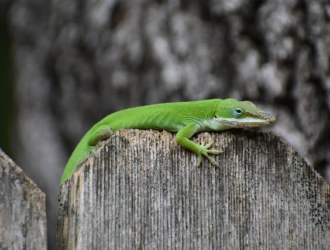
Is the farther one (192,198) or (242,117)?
(242,117)

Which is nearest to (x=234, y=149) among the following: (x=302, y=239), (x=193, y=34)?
(x=302, y=239)

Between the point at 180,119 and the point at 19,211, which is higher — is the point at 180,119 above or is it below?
above

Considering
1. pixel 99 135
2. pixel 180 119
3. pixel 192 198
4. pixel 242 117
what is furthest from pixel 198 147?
pixel 99 135

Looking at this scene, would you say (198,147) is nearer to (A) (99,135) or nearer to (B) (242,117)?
(B) (242,117)

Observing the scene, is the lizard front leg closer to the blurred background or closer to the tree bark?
the tree bark

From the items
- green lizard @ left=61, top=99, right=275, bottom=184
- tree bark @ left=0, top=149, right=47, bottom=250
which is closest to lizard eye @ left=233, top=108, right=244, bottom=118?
green lizard @ left=61, top=99, right=275, bottom=184

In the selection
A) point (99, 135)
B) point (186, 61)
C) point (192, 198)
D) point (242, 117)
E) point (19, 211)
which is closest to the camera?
point (19, 211)

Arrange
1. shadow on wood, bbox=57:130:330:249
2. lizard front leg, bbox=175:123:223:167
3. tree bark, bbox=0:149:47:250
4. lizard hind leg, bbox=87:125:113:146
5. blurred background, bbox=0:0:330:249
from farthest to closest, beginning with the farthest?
blurred background, bbox=0:0:330:249, lizard hind leg, bbox=87:125:113:146, lizard front leg, bbox=175:123:223:167, shadow on wood, bbox=57:130:330:249, tree bark, bbox=0:149:47:250
